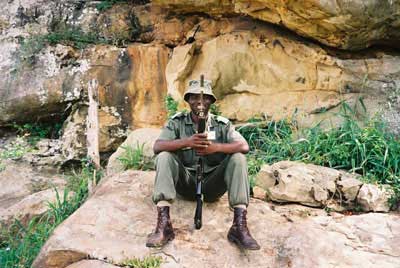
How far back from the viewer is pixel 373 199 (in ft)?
15.9

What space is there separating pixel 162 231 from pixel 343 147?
2.50 metres

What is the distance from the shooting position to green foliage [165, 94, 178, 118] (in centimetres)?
686

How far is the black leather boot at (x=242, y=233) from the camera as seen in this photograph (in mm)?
3935

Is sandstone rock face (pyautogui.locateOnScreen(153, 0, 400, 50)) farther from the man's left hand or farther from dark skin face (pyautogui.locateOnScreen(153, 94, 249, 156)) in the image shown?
the man's left hand

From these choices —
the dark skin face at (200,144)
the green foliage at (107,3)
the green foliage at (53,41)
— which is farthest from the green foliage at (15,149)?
the dark skin face at (200,144)

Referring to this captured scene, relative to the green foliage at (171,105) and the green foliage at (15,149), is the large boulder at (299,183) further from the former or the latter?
the green foliage at (15,149)

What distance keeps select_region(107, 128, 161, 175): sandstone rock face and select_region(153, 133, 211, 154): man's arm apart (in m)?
1.71

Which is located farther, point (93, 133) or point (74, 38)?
point (74, 38)

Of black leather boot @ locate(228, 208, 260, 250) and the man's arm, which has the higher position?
the man's arm

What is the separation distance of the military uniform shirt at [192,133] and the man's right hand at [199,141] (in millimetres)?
316

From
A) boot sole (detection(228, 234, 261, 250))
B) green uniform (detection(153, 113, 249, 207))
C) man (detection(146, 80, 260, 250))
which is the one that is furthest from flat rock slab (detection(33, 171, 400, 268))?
green uniform (detection(153, 113, 249, 207))

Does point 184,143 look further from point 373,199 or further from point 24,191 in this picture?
point 24,191

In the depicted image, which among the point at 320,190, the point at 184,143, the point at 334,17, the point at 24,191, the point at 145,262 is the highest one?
the point at 334,17

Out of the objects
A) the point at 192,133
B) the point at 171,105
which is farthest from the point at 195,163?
the point at 171,105
